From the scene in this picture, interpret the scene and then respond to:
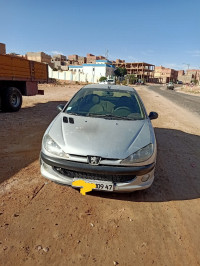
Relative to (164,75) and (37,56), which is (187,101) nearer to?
(37,56)

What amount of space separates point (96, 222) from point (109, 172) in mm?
638

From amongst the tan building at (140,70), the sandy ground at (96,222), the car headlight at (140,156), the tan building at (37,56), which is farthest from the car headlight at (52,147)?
the tan building at (140,70)

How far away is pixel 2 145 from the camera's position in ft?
15.0

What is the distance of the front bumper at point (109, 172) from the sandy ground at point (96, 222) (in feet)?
1.14

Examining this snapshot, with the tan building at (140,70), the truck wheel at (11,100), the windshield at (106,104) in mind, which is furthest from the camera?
the tan building at (140,70)

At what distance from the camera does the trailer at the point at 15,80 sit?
8.02 m

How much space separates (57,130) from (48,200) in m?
1.03

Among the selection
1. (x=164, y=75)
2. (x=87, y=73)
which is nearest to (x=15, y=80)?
(x=87, y=73)

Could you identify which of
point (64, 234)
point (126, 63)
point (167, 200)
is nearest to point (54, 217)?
point (64, 234)

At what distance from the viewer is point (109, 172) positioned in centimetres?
242

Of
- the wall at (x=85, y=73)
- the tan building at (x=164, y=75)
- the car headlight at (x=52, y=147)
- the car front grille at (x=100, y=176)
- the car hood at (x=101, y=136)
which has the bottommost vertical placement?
the car front grille at (x=100, y=176)

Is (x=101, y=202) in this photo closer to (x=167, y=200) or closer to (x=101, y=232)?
(x=101, y=232)

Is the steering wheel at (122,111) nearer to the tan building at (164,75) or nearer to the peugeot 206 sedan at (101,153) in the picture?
the peugeot 206 sedan at (101,153)

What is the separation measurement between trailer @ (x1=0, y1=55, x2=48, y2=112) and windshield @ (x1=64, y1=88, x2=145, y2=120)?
5386 mm
